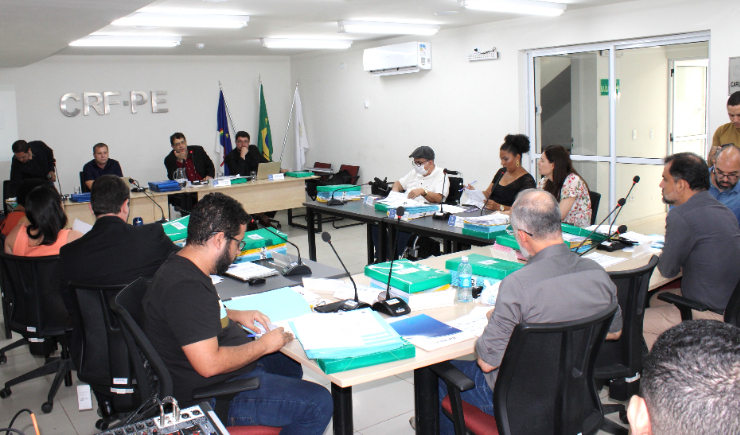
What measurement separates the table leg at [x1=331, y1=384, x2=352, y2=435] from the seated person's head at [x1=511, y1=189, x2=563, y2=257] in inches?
33.2

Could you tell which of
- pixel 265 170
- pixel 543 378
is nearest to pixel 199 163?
pixel 265 170

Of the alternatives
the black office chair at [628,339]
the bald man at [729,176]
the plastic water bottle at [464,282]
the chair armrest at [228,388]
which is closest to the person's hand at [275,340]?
the chair armrest at [228,388]

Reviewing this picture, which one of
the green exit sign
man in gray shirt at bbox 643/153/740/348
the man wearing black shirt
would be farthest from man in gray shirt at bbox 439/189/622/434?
the man wearing black shirt

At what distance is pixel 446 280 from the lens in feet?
9.07

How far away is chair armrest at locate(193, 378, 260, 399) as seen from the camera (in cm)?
200

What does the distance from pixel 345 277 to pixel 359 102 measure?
245 inches

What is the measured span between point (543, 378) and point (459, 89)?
5.99 metres

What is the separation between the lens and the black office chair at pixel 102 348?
8.34 feet

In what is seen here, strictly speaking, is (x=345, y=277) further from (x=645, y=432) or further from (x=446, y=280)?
(x=645, y=432)

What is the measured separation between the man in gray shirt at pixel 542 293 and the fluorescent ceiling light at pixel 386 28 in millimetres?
4901

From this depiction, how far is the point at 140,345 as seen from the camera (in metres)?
2.02

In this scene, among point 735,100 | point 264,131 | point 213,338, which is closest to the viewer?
point 213,338

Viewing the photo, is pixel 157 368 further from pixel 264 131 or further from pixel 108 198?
pixel 264 131

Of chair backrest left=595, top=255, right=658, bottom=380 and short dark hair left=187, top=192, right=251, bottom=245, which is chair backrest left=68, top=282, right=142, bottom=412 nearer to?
short dark hair left=187, top=192, right=251, bottom=245
